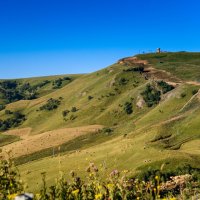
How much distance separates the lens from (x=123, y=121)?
12312 cm

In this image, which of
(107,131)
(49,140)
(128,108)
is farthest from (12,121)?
(107,131)

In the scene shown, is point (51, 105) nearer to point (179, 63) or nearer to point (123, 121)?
point (179, 63)

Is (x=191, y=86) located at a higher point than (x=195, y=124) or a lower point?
higher

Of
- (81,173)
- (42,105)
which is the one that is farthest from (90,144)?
(42,105)

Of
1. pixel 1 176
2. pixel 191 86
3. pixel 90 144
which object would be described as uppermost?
pixel 191 86

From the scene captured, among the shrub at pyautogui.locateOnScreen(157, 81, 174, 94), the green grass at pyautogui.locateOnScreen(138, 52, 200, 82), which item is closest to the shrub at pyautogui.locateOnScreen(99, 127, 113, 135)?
the shrub at pyautogui.locateOnScreen(157, 81, 174, 94)

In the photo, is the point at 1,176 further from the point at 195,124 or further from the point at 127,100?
the point at 127,100

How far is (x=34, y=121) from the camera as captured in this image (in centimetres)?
16862

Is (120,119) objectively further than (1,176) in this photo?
Yes

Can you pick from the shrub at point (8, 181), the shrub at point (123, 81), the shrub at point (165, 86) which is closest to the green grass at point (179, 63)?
the shrub at point (165, 86)

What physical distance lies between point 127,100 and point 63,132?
1023 inches

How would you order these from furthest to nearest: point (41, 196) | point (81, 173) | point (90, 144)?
point (90, 144) < point (81, 173) < point (41, 196)

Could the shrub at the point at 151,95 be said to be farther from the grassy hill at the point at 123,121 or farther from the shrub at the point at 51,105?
the shrub at the point at 51,105

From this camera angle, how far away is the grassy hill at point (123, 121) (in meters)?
60.4
